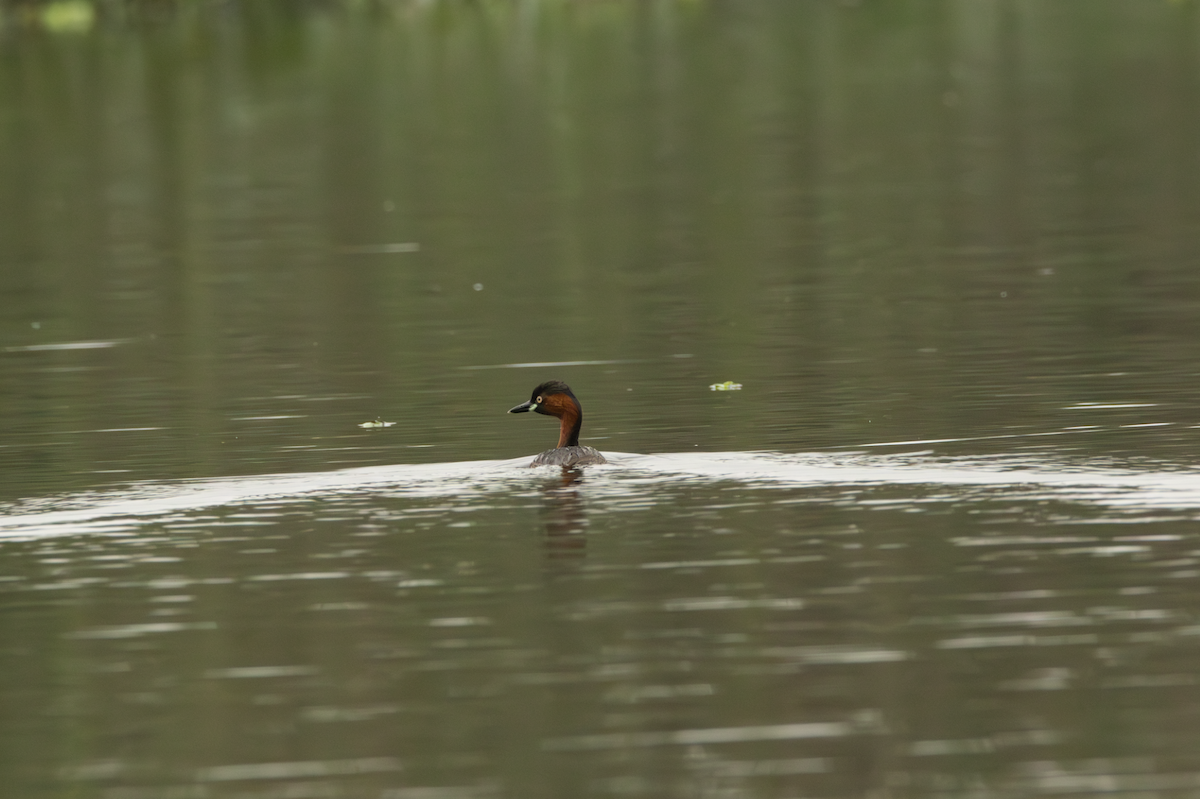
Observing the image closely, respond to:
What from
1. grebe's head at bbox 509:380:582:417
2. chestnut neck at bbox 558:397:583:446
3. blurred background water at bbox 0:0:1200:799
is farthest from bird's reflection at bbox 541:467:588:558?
grebe's head at bbox 509:380:582:417

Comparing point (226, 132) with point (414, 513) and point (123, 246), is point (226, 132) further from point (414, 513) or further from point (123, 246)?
point (414, 513)

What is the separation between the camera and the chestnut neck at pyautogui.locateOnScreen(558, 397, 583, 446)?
17.0 m

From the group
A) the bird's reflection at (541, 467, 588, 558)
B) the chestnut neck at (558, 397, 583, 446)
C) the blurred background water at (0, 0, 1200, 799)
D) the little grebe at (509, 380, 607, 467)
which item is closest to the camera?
the blurred background water at (0, 0, 1200, 799)

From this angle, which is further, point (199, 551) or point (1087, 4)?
point (1087, 4)

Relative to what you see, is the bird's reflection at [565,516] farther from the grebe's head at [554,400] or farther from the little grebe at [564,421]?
the grebe's head at [554,400]

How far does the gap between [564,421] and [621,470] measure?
825mm

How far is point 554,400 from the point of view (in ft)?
56.3

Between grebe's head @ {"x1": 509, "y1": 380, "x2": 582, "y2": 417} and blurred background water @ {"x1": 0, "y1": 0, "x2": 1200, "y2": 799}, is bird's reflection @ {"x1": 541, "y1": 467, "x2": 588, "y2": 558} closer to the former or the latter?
blurred background water @ {"x1": 0, "y1": 0, "x2": 1200, "y2": 799}

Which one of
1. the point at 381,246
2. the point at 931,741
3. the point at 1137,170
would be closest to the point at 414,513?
the point at 931,741

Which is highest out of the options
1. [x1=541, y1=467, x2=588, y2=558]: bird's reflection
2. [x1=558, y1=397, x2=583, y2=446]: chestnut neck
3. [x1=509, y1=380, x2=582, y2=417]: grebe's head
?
[x1=509, y1=380, x2=582, y2=417]: grebe's head

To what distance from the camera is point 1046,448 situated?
16297 mm

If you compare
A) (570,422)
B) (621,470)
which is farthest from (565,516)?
(570,422)

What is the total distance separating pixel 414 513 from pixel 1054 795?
21.9 feet

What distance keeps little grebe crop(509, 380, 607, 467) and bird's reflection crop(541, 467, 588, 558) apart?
0.14 meters
